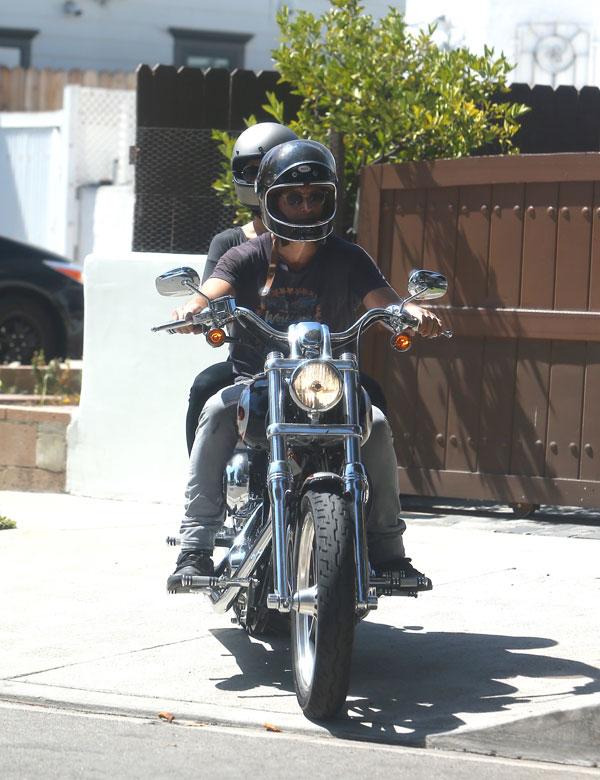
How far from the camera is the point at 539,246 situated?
8594 millimetres

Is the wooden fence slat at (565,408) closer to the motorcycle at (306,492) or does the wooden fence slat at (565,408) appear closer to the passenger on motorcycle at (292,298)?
the passenger on motorcycle at (292,298)

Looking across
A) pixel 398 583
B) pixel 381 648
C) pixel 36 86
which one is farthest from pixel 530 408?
pixel 36 86

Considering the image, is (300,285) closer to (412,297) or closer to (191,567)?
(412,297)

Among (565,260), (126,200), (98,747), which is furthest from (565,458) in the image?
(126,200)

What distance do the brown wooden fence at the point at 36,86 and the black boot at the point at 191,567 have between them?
19493mm

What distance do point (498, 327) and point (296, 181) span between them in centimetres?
349

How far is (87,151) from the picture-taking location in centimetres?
2144

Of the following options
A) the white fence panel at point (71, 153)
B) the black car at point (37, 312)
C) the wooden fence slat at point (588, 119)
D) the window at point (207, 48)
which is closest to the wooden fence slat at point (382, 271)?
the wooden fence slat at point (588, 119)

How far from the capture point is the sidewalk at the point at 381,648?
16.0 feet

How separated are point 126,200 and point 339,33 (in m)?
10.8

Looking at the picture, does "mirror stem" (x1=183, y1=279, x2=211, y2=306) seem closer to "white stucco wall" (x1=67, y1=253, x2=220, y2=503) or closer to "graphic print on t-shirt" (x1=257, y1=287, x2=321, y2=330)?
"graphic print on t-shirt" (x1=257, y1=287, x2=321, y2=330)

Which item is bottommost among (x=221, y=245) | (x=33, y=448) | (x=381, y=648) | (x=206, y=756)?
(x=206, y=756)

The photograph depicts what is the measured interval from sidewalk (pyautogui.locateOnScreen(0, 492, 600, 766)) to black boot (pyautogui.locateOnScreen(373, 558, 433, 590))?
341mm

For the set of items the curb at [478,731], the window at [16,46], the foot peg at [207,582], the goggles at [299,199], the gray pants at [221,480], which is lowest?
the curb at [478,731]
